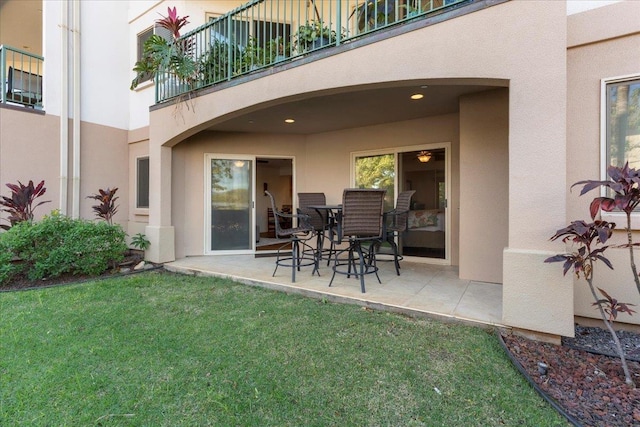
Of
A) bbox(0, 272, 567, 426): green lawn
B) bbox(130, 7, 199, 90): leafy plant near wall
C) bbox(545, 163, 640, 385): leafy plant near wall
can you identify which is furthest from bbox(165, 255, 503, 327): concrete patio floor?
bbox(130, 7, 199, 90): leafy plant near wall

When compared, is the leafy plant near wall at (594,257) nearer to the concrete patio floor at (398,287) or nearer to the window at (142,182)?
the concrete patio floor at (398,287)

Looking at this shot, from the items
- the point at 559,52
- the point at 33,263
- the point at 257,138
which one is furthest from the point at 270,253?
the point at 559,52

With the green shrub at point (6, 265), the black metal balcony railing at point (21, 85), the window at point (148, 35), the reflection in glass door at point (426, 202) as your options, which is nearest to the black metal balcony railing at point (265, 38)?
the window at point (148, 35)

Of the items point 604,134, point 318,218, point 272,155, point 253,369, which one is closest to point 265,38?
point 272,155

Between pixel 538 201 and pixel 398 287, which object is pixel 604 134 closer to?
pixel 538 201

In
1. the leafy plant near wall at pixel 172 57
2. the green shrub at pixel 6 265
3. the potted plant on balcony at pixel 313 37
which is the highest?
the leafy plant near wall at pixel 172 57

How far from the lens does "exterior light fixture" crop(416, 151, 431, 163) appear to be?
5.42 m

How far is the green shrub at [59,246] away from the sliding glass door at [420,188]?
4850 millimetres

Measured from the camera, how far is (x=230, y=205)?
260 inches

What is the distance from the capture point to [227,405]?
6.21 feet

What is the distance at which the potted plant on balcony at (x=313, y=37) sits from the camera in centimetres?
389

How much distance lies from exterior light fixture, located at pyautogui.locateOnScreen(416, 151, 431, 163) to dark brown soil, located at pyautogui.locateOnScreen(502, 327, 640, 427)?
3401 millimetres

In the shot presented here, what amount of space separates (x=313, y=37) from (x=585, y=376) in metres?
4.35

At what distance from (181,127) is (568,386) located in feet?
19.1
